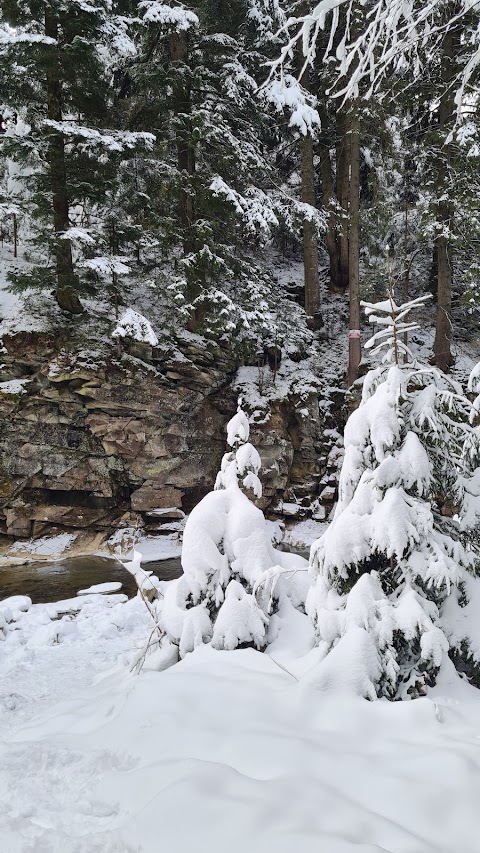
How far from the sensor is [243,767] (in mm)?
2725

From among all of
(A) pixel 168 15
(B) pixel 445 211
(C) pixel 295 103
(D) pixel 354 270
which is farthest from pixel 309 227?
(A) pixel 168 15

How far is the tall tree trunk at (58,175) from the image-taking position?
1258cm

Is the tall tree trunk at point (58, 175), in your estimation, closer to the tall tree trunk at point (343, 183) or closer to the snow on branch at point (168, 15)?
the snow on branch at point (168, 15)

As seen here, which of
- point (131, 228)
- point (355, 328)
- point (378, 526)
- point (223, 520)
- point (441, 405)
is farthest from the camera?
point (355, 328)

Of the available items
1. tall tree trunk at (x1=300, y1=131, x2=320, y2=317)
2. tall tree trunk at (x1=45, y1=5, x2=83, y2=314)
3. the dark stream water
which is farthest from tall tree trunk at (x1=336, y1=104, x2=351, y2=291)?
the dark stream water

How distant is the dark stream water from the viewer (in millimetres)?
9406

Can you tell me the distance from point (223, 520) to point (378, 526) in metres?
1.80

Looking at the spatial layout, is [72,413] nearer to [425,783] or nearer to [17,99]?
[17,99]

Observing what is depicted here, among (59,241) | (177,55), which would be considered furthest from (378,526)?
(177,55)

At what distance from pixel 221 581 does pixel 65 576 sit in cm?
696

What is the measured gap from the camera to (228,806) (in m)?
2.32

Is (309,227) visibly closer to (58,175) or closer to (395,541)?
(58,175)

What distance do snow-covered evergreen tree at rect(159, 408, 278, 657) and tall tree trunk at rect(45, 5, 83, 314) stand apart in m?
10.2

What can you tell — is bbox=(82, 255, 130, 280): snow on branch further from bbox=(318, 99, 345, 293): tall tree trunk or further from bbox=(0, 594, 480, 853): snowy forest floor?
bbox=(0, 594, 480, 853): snowy forest floor
